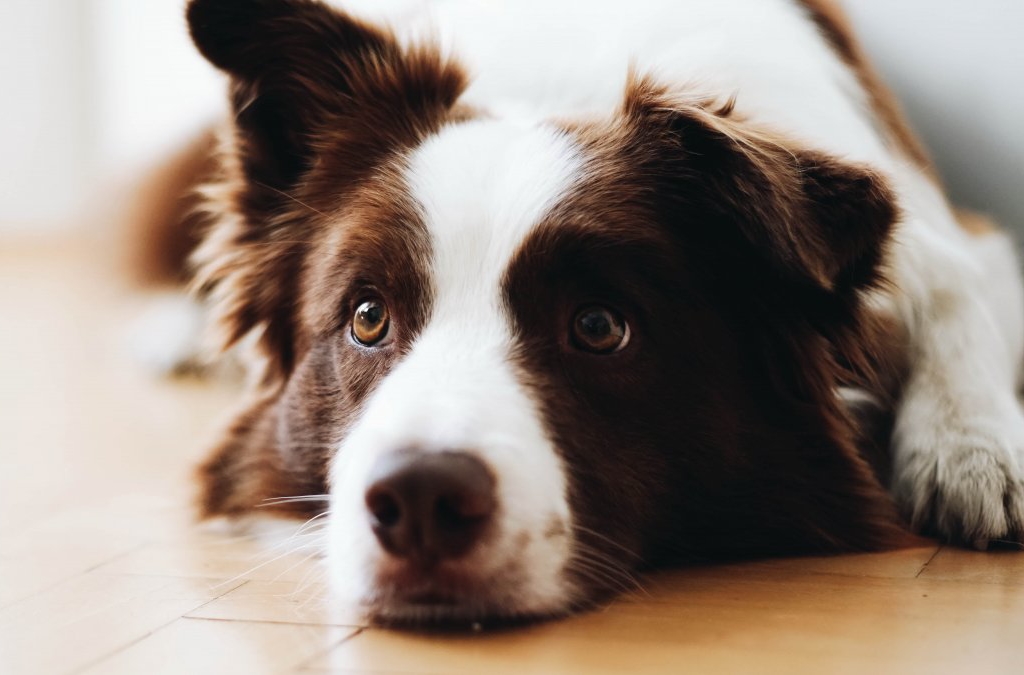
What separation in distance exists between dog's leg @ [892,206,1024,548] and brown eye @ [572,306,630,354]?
2.44ft

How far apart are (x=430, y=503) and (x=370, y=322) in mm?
586

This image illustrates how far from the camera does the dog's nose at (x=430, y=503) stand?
1701mm

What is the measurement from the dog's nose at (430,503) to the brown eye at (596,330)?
1.31ft

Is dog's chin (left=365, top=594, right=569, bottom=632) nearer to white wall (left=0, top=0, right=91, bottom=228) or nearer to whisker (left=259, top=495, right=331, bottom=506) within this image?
whisker (left=259, top=495, right=331, bottom=506)

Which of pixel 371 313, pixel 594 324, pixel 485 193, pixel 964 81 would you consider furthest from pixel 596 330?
pixel 964 81

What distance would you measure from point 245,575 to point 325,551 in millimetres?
216

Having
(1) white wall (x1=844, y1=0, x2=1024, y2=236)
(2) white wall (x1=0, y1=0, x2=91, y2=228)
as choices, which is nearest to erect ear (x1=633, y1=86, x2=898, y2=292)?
(1) white wall (x1=844, y1=0, x2=1024, y2=236)

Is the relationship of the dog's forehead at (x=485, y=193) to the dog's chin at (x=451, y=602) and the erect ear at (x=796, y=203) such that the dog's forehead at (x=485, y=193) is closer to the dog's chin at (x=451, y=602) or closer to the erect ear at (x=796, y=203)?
the erect ear at (x=796, y=203)

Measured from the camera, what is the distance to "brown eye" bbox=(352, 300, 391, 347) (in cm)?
219

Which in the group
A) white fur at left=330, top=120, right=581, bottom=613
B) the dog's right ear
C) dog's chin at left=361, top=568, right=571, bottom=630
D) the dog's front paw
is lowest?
dog's chin at left=361, top=568, right=571, bottom=630

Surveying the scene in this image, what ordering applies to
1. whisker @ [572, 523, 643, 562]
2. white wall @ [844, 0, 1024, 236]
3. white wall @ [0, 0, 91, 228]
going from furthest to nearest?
white wall @ [0, 0, 91, 228]
white wall @ [844, 0, 1024, 236]
whisker @ [572, 523, 643, 562]

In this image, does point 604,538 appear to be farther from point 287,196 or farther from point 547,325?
point 287,196

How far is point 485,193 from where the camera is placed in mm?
2160

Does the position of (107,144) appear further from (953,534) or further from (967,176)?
(953,534)
